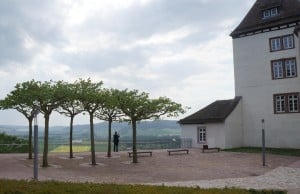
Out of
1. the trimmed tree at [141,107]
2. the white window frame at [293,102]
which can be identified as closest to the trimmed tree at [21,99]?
the trimmed tree at [141,107]

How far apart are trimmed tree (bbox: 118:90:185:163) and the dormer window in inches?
618

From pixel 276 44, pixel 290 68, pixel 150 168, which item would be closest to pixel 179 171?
pixel 150 168

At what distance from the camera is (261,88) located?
40875 mm

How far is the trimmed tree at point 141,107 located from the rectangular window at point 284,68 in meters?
12.9

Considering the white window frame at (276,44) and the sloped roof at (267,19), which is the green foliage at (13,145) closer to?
Answer: the sloped roof at (267,19)

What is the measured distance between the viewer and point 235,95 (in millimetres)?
42844

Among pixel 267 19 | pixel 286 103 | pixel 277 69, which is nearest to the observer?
pixel 286 103

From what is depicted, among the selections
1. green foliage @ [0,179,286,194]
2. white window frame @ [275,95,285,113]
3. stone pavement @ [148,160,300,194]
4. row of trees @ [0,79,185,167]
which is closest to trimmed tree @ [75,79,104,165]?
row of trees @ [0,79,185,167]

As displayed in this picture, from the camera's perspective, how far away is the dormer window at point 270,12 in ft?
134

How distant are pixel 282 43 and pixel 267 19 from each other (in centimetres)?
284

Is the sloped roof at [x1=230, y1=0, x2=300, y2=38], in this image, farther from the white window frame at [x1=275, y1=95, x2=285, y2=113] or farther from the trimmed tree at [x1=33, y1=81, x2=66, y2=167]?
the trimmed tree at [x1=33, y1=81, x2=66, y2=167]

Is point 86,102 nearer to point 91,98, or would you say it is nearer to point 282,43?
point 91,98

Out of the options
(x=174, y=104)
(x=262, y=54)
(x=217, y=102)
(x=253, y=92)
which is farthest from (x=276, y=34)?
(x=174, y=104)

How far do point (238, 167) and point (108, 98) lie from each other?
8.73 meters
